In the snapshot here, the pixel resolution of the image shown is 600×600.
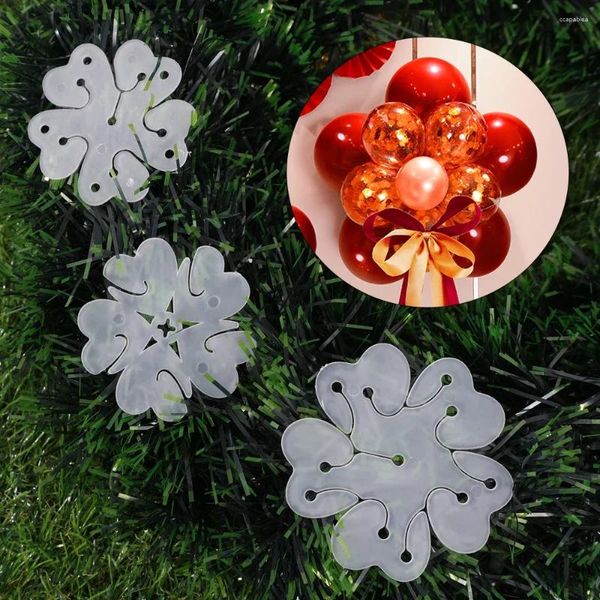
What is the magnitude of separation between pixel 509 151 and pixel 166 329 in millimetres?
365

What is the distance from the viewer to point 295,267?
2.12 feet

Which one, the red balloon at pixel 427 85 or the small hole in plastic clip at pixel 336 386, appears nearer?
the small hole in plastic clip at pixel 336 386

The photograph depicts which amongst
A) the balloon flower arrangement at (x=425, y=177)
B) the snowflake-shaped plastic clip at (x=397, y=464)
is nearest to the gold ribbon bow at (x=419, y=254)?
the balloon flower arrangement at (x=425, y=177)

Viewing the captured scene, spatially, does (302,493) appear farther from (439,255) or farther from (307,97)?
(307,97)

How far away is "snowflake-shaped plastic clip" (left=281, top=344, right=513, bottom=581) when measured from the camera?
553 millimetres

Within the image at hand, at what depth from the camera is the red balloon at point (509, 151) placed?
26.8 inches

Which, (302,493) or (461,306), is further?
(461,306)

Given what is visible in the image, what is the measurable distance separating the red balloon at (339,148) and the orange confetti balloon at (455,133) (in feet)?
0.22

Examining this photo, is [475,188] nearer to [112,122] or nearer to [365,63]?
[365,63]

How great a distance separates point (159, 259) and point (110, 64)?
0.62 ft

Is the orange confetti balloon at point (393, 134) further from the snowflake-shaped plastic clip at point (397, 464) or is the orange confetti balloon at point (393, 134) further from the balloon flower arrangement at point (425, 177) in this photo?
the snowflake-shaped plastic clip at point (397, 464)

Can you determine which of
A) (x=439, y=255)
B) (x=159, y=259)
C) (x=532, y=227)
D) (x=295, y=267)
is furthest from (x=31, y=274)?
(x=532, y=227)

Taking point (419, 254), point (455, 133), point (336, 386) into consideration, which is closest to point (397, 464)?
point (336, 386)

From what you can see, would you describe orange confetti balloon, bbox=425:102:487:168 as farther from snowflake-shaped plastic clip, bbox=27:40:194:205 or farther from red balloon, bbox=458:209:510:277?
snowflake-shaped plastic clip, bbox=27:40:194:205
